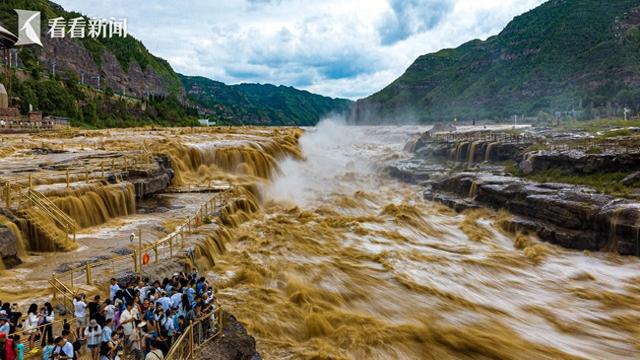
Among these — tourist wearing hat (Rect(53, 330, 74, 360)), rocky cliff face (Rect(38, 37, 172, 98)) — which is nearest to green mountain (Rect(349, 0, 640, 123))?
rocky cliff face (Rect(38, 37, 172, 98))

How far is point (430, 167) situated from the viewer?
48.1 meters

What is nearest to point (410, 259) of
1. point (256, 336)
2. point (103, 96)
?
point (256, 336)

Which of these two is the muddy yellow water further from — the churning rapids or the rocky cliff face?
the rocky cliff face

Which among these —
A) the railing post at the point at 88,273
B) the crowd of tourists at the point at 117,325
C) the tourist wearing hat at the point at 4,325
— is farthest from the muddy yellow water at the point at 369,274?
the tourist wearing hat at the point at 4,325

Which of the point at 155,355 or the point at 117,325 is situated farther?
the point at 117,325

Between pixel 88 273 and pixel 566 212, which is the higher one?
pixel 88 273

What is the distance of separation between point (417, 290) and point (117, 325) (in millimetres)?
11003

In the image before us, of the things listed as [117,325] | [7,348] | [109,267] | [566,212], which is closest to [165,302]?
[117,325]

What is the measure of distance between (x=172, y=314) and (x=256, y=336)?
11.4ft

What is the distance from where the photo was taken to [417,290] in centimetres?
1752

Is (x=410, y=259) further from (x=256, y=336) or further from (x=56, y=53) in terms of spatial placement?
(x=56, y=53)

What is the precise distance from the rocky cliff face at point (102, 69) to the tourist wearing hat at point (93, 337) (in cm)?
13903

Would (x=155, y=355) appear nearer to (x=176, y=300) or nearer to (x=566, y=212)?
(x=176, y=300)

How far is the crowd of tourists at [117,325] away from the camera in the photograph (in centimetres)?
880
